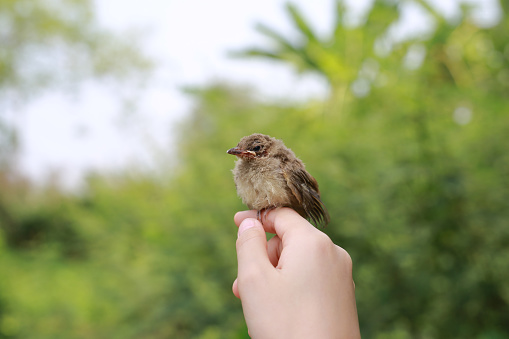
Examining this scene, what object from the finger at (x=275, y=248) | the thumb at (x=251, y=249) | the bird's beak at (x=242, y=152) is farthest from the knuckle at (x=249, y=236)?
the bird's beak at (x=242, y=152)

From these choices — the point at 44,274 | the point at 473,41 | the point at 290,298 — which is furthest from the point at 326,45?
the point at 44,274

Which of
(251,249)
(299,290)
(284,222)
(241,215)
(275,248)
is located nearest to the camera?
(299,290)

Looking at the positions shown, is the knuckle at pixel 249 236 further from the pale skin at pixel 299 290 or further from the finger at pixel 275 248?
the finger at pixel 275 248

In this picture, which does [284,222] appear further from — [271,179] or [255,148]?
[255,148]

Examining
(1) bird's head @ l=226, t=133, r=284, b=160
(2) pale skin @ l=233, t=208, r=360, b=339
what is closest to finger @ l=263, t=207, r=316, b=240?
(2) pale skin @ l=233, t=208, r=360, b=339

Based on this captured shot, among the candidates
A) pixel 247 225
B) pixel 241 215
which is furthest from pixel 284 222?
pixel 241 215
